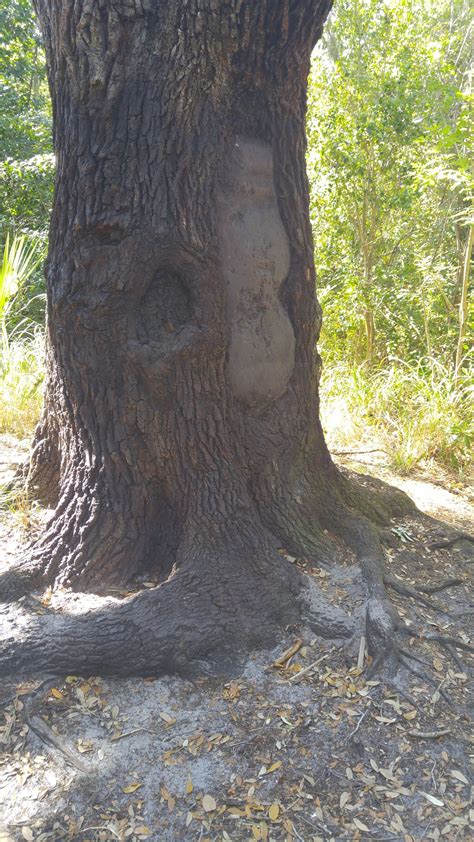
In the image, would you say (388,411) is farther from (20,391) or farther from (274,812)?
(274,812)

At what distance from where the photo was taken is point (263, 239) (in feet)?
9.15

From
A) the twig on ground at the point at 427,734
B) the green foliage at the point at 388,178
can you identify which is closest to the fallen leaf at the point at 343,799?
the twig on ground at the point at 427,734

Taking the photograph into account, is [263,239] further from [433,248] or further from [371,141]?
[433,248]

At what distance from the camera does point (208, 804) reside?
2.05 metres

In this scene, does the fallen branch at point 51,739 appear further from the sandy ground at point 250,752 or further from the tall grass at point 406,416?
the tall grass at point 406,416

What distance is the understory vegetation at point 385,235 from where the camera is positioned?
5.60 m

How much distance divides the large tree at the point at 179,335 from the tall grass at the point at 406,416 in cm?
259

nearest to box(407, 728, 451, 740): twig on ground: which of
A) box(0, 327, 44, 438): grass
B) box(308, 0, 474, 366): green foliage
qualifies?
box(0, 327, 44, 438): grass

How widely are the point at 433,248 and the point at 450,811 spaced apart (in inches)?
280

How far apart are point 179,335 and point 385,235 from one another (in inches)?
224

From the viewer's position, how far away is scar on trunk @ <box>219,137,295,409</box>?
2716mm

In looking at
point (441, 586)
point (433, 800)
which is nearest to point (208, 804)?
point (433, 800)

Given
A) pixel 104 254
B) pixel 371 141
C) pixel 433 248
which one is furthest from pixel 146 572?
pixel 433 248

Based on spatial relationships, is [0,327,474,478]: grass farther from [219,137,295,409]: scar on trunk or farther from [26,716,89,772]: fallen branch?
[26,716,89,772]: fallen branch
